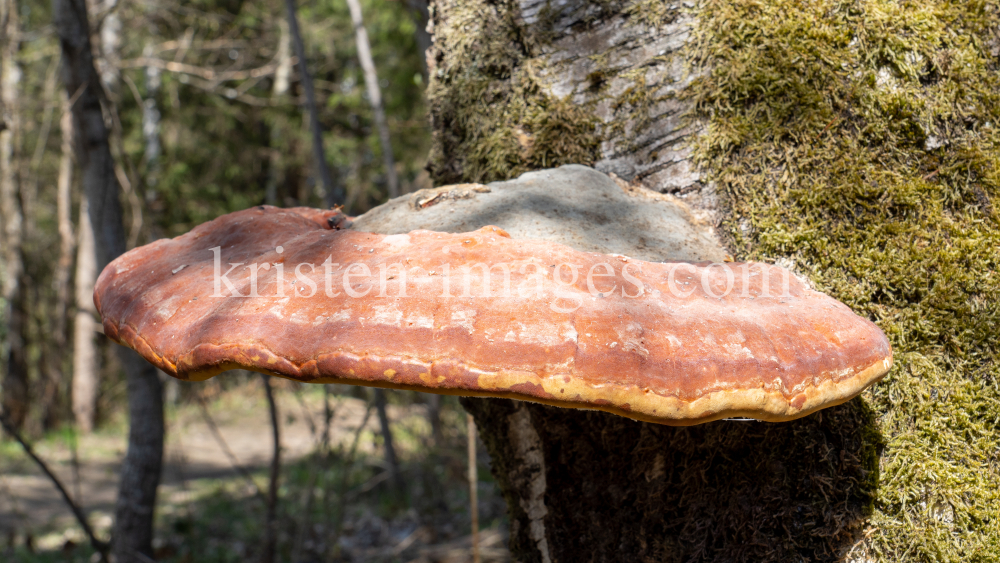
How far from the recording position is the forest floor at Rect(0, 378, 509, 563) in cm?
489

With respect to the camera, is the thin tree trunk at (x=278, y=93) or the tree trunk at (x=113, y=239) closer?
the tree trunk at (x=113, y=239)

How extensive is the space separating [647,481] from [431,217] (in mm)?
897

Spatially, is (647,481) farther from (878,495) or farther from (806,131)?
(806,131)

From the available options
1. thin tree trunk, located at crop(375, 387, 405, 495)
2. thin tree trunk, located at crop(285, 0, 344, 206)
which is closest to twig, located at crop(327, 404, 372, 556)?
thin tree trunk, located at crop(375, 387, 405, 495)

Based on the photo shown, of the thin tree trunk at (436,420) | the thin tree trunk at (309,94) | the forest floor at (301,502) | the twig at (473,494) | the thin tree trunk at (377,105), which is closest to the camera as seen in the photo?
the twig at (473,494)

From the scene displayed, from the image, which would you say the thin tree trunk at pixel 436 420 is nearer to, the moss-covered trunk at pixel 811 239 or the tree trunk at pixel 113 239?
the tree trunk at pixel 113 239

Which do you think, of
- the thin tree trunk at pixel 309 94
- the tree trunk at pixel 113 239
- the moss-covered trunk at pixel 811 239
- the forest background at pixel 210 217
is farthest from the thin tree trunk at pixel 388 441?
the moss-covered trunk at pixel 811 239

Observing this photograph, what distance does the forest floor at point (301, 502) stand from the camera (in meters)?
4.89

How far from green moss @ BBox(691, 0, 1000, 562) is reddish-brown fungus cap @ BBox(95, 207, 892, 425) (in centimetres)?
41

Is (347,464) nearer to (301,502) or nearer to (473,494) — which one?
(473,494)

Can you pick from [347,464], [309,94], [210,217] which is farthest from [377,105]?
[210,217]

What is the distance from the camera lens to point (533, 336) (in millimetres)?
901

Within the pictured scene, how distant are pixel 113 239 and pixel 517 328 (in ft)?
13.3

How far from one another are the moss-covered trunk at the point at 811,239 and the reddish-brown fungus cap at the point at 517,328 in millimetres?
409
